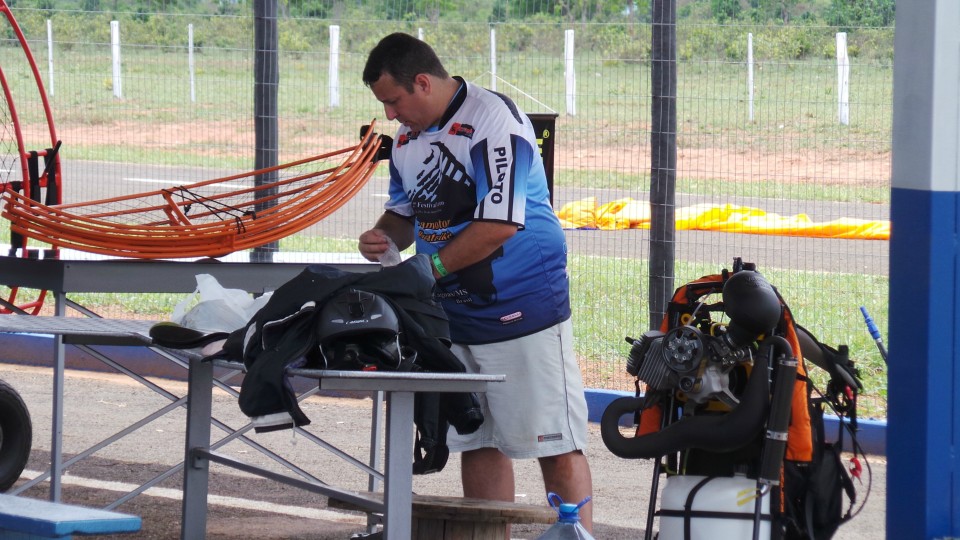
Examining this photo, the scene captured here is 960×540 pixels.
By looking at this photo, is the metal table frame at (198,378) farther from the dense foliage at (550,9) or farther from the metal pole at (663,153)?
the dense foliage at (550,9)

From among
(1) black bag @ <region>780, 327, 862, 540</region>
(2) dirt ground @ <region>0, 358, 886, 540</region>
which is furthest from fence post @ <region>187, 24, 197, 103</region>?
(1) black bag @ <region>780, 327, 862, 540</region>

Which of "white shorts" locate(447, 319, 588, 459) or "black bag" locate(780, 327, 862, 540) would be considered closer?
"black bag" locate(780, 327, 862, 540)

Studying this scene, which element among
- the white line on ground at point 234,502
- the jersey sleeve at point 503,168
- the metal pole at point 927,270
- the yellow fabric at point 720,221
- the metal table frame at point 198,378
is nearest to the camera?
the metal pole at point 927,270

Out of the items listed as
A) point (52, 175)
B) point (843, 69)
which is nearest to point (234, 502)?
point (52, 175)

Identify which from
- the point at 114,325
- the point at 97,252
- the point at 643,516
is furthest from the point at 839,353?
the point at 97,252

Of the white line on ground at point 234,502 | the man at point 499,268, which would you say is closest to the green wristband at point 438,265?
the man at point 499,268

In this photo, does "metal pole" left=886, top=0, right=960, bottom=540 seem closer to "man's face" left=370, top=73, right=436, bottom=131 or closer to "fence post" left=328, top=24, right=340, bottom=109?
"man's face" left=370, top=73, right=436, bottom=131

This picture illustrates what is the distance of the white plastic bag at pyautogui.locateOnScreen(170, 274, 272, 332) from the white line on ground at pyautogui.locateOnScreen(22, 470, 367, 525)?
6.53 feet

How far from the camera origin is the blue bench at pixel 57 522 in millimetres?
2877

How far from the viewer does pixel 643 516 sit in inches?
239

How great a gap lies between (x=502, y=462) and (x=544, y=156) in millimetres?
2383

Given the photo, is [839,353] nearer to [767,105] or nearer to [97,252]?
[97,252]

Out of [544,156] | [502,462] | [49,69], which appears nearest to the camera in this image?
[502,462]

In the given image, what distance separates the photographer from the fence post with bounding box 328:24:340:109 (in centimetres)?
950
